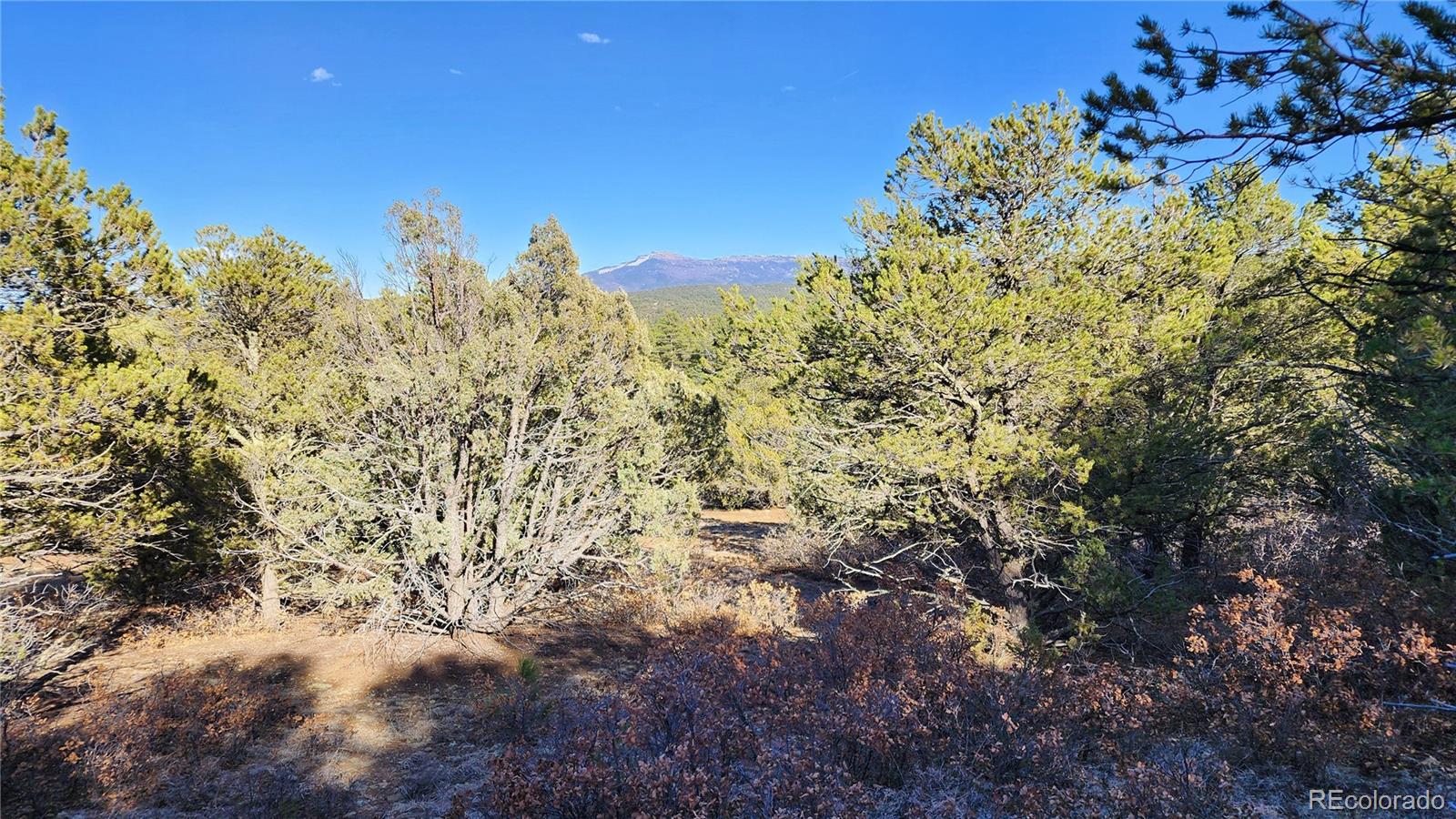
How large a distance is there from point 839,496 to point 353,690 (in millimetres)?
6833

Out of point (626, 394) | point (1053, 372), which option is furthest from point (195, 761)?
point (1053, 372)

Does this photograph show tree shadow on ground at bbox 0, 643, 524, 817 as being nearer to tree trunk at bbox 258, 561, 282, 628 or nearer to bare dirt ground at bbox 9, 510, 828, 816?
bare dirt ground at bbox 9, 510, 828, 816

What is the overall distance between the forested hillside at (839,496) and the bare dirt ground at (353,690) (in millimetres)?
70

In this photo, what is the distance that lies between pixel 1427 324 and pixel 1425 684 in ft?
12.5

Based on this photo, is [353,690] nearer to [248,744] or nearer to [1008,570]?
[248,744]

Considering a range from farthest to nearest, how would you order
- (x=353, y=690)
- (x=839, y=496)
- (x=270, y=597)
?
(x=270, y=597) < (x=839, y=496) < (x=353, y=690)

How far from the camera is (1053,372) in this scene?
7.71 meters

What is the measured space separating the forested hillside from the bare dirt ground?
0.07m

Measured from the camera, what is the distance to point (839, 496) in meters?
8.38

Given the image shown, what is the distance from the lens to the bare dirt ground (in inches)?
218

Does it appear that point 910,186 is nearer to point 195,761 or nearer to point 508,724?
point 508,724

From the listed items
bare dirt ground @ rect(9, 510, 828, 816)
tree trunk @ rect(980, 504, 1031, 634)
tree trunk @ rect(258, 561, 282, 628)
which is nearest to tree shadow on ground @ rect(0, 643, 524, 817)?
bare dirt ground @ rect(9, 510, 828, 816)

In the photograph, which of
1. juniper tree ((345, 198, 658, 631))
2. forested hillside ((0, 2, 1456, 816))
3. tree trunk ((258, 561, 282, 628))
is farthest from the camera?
tree trunk ((258, 561, 282, 628))

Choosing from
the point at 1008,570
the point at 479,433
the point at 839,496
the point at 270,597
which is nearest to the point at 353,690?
the point at 479,433
